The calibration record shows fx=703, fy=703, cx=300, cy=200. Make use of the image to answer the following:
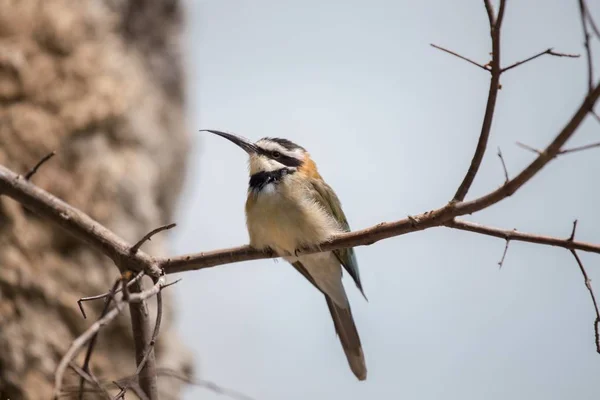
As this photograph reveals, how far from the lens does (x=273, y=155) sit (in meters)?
2.97

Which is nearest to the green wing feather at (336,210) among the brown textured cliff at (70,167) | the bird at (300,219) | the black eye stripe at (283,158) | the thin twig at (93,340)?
the bird at (300,219)

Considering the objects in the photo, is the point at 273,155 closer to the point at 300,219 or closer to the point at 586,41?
the point at 300,219

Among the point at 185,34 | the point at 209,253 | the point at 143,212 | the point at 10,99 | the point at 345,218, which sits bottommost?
the point at 209,253

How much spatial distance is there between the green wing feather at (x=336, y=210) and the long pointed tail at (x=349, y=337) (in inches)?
5.9

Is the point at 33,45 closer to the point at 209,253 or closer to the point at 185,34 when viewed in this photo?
the point at 185,34

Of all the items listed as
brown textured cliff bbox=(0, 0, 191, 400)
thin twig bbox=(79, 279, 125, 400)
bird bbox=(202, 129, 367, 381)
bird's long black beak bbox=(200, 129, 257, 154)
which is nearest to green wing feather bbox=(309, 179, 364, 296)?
bird bbox=(202, 129, 367, 381)

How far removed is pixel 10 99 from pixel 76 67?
440mm

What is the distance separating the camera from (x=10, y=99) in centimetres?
400

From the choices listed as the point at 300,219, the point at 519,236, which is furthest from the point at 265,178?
the point at 519,236

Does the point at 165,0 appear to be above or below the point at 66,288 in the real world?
above

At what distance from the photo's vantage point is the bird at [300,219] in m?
2.60

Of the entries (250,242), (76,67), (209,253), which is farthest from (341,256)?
(76,67)

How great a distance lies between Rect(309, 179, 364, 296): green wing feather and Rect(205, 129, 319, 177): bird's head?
91 mm

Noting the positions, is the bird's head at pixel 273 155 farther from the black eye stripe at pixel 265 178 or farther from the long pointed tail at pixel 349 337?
the long pointed tail at pixel 349 337
